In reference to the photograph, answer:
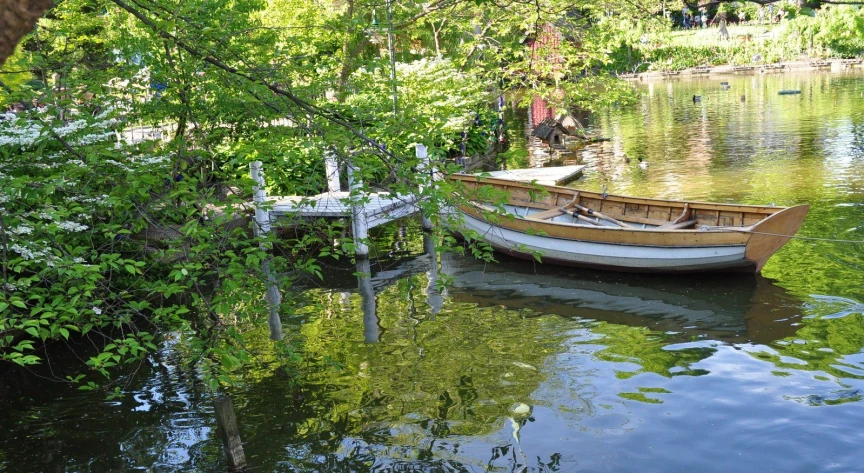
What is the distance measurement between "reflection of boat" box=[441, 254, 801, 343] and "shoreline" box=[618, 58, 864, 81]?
53.6 m

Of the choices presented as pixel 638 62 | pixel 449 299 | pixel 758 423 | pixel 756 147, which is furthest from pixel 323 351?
pixel 638 62

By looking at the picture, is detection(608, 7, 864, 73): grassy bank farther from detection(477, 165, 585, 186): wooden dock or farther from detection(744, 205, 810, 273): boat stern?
detection(744, 205, 810, 273): boat stern

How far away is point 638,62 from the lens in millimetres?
75812

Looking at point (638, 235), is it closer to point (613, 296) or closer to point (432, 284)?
point (613, 296)

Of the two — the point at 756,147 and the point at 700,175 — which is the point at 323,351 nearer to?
the point at 700,175

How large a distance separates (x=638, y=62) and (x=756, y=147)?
4919 cm

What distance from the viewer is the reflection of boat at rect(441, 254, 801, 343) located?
1215 centimetres

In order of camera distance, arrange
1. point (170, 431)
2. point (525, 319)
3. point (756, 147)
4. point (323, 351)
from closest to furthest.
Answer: point (170, 431), point (323, 351), point (525, 319), point (756, 147)

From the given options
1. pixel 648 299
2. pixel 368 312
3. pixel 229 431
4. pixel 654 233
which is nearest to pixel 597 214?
pixel 654 233

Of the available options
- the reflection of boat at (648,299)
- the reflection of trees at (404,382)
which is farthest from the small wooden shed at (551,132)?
the reflection of trees at (404,382)

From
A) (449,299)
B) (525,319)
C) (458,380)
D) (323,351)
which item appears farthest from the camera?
(449,299)

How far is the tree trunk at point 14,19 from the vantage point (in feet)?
8.61

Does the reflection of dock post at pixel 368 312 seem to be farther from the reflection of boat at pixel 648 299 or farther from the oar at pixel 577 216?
the oar at pixel 577 216

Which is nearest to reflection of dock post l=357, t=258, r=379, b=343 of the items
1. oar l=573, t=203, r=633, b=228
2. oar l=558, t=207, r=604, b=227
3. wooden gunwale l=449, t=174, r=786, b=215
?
wooden gunwale l=449, t=174, r=786, b=215
